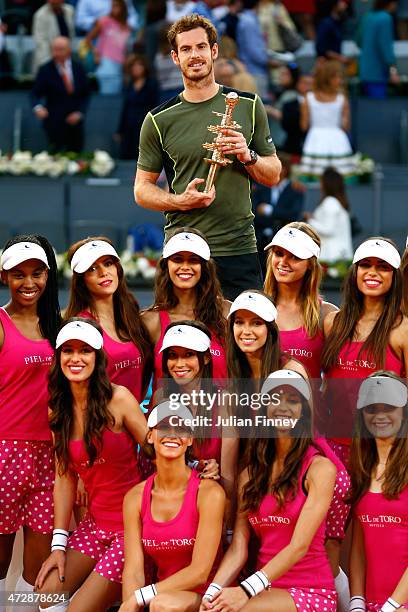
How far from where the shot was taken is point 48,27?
47.2 feet

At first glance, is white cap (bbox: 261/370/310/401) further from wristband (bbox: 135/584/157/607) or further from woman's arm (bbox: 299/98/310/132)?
woman's arm (bbox: 299/98/310/132)

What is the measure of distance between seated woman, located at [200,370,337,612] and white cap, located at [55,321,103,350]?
747 mm

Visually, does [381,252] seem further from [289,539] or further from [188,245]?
[289,539]

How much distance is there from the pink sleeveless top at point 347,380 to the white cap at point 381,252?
1.29 ft

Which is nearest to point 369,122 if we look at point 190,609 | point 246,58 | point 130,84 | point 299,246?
point 246,58

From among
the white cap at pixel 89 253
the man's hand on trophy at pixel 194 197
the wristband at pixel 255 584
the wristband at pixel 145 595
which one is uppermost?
the man's hand on trophy at pixel 194 197

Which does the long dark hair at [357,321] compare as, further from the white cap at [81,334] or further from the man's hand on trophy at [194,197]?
the white cap at [81,334]

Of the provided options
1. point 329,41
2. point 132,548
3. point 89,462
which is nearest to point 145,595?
point 132,548

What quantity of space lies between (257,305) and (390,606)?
1.38m

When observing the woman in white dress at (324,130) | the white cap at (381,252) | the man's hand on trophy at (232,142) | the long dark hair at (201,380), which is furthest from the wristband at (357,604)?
the woman in white dress at (324,130)

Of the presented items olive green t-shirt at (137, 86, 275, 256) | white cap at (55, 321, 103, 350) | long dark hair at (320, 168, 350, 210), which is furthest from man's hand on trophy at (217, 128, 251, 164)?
long dark hair at (320, 168, 350, 210)

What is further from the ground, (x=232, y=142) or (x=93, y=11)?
(x=93, y=11)

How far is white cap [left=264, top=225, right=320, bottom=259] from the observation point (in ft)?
21.0

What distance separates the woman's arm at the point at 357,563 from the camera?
5.85 m
